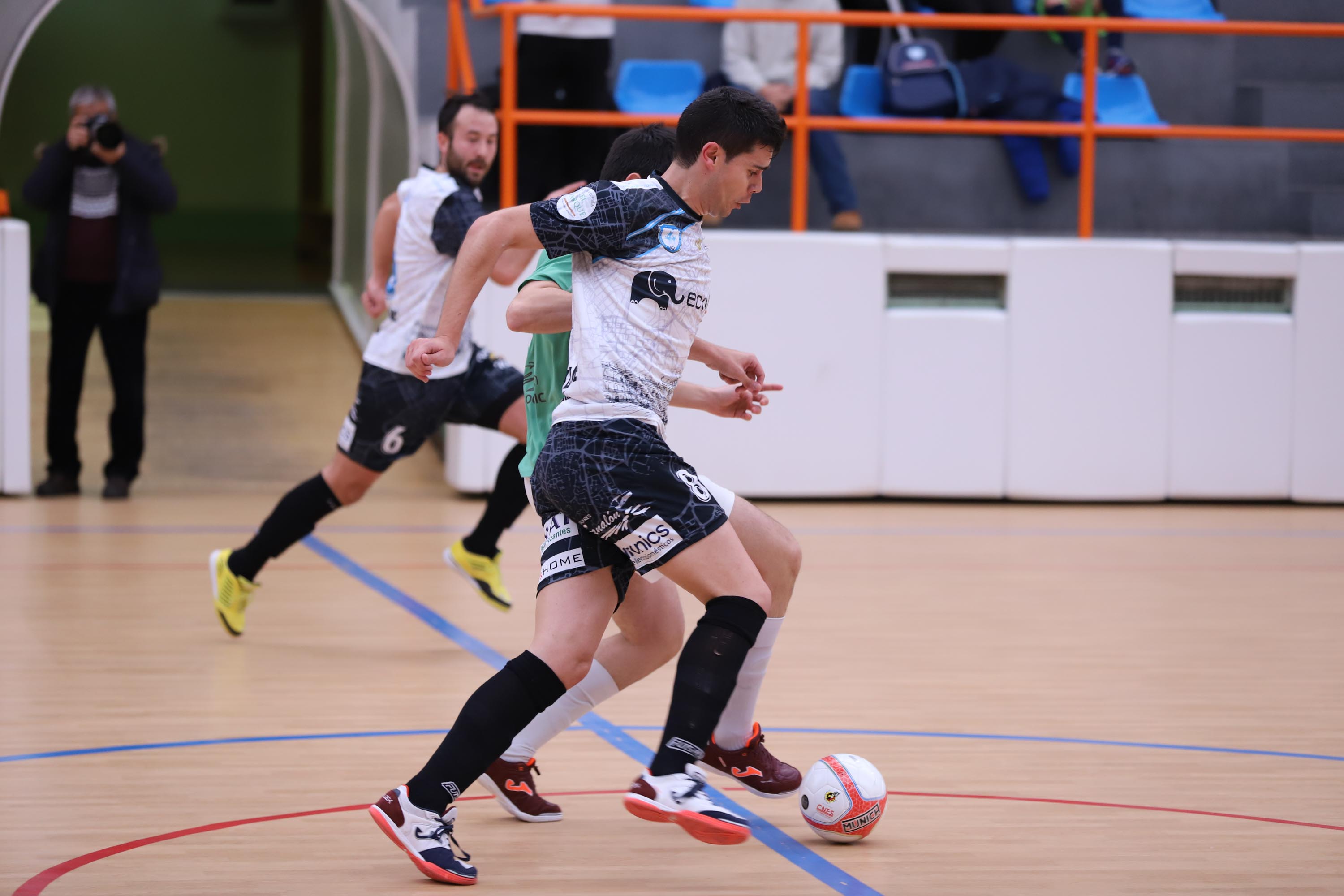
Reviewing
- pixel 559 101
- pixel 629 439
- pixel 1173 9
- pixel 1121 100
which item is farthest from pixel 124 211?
pixel 1173 9

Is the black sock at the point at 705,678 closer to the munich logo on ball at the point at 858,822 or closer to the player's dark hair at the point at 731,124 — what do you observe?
the munich logo on ball at the point at 858,822

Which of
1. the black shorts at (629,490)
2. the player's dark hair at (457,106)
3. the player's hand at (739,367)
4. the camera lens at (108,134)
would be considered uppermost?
the player's dark hair at (457,106)

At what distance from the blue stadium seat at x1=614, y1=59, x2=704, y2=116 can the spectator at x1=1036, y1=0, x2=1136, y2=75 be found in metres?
2.34

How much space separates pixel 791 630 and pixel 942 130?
443cm

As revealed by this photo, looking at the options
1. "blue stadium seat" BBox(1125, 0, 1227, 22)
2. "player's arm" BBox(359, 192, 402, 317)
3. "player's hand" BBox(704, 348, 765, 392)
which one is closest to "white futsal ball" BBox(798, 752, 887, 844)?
"player's hand" BBox(704, 348, 765, 392)

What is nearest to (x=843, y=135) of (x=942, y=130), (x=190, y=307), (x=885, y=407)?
(x=942, y=130)

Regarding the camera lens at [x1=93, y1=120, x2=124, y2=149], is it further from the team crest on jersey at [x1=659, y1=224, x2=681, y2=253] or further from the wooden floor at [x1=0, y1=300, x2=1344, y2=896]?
the team crest on jersey at [x1=659, y1=224, x2=681, y2=253]

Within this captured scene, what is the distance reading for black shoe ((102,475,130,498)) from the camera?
9.05 metres

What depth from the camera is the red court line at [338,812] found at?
3.35 metres

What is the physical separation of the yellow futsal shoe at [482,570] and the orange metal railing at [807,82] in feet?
11.0

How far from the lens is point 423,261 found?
5.88m

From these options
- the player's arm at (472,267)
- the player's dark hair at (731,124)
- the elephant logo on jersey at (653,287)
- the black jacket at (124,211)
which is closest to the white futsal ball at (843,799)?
the elephant logo on jersey at (653,287)

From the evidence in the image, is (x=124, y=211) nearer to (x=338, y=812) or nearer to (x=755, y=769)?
(x=338, y=812)

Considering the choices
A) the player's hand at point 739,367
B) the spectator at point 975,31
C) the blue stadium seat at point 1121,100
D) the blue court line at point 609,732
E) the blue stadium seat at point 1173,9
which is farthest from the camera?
the blue stadium seat at point 1173,9
